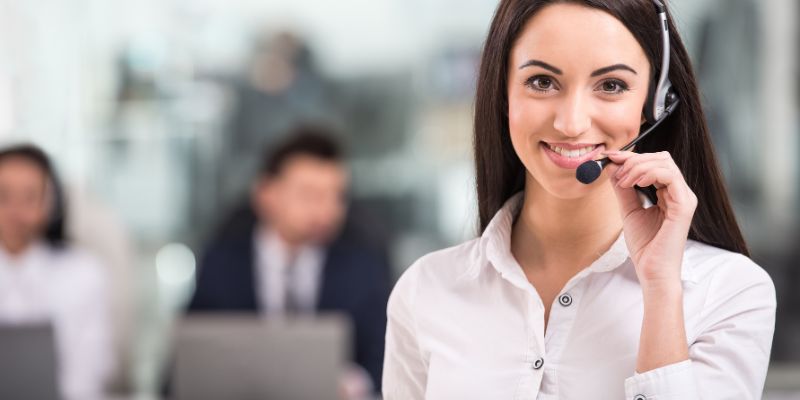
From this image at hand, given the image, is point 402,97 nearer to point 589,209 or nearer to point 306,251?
point 306,251

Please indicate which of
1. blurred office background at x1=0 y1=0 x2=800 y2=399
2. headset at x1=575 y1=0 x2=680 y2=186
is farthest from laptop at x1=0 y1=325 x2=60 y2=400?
blurred office background at x1=0 y1=0 x2=800 y2=399

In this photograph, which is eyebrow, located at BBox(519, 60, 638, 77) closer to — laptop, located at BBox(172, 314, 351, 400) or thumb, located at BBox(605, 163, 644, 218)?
thumb, located at BBox(605, 163, 644, 218)

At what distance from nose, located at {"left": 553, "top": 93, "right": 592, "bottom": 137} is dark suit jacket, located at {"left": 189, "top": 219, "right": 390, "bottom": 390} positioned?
6.49ft

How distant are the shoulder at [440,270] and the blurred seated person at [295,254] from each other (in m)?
1.89

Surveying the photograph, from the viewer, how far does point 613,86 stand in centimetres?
122

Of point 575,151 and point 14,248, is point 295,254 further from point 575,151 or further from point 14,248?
point 575,151

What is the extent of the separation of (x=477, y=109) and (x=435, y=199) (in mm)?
3847

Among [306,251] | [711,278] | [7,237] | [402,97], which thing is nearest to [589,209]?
[711,278]

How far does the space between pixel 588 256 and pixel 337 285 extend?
203 centimetres

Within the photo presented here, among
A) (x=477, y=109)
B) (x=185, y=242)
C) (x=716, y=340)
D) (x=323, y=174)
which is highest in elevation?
(x=477, y=109)

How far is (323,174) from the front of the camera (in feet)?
11.3

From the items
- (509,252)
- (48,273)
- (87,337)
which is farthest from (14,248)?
(509,252)

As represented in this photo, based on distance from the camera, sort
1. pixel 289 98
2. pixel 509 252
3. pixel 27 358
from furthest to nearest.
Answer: pixel 289 98, pixel 27 358, pixel 509 252

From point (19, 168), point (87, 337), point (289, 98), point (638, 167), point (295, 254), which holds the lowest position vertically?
point (87, 337)
